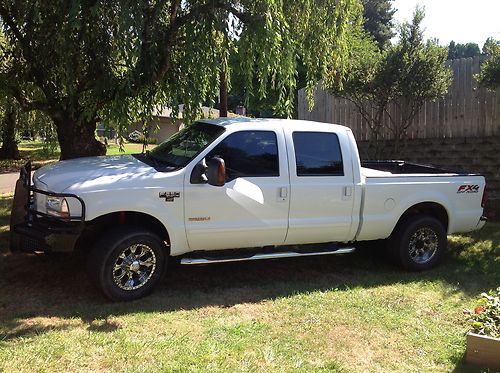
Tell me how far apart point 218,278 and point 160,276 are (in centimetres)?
103

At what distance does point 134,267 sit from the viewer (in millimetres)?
5238

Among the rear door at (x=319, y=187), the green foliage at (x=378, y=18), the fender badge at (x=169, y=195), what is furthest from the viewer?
the green foliage at (x=378, y=18)

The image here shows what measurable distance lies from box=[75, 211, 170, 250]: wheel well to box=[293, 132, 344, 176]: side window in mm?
1746

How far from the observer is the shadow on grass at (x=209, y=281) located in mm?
5008

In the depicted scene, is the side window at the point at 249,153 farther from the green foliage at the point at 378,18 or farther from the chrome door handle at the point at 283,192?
the green foliage at the point at 378,18

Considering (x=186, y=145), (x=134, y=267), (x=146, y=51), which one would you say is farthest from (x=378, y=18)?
(x=134, y=267)

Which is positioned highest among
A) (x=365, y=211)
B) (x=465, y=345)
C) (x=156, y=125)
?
(x=156, y=125)

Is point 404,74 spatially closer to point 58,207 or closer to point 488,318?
point 488,318

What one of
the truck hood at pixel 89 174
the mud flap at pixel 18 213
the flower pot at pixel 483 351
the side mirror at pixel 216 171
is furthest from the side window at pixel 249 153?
the flower pot at pixel 483 351

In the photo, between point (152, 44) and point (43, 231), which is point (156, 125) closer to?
point (152, 44)

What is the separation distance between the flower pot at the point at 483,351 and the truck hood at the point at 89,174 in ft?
11.2

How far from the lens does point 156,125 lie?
29.7 ft

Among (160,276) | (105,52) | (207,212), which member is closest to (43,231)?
(160,276)

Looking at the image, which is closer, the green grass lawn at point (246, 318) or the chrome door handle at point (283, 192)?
the green grass lawn at point (246, 318)
